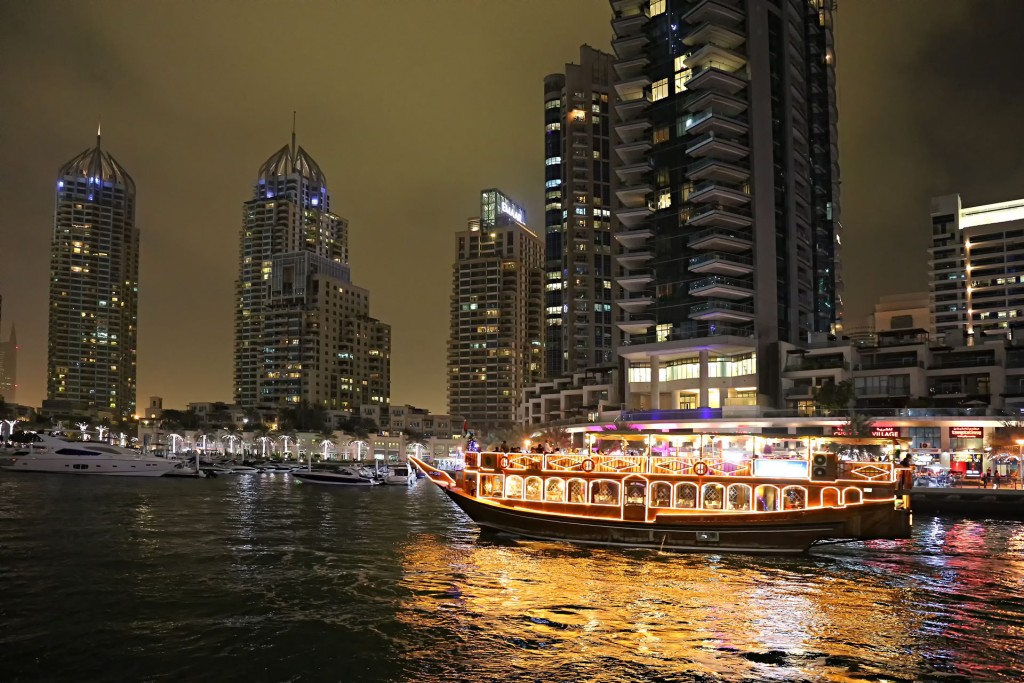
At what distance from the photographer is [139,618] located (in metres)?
24.0

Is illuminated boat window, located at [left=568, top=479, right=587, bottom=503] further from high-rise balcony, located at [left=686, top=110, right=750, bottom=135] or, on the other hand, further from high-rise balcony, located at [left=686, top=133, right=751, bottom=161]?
high-rise balcony, located at [left=686, top=110, right=750, bottom=135]

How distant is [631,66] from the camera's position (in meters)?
108

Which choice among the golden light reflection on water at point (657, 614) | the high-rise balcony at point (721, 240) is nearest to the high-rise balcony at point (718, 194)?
the high-rise balcony at point (721, 240)

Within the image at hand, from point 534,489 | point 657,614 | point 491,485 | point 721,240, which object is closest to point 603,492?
point 534,489

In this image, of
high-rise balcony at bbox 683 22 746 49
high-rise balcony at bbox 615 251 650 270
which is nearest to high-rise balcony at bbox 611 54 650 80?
high-rise balcony at bbox 683 22 746 49

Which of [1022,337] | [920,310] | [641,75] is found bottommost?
[1022,337]

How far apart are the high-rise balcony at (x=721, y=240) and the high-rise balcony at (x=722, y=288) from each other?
13.1ft

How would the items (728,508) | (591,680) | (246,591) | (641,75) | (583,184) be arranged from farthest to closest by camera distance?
(583,184)
(641,75)
(728,508)
(246,591)
(591,680)

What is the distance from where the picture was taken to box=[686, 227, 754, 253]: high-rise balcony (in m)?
95.6

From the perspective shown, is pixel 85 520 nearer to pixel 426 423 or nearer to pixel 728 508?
pixel 728 508

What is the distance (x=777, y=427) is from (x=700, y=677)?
7248 centimetres

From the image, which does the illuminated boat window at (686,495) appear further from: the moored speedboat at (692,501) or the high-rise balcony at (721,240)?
the high-rise balcony at (721,240)

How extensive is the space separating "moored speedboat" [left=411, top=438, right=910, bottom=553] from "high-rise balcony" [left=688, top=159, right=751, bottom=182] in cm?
6493

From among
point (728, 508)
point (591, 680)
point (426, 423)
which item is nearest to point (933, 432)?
point (728, 508)
